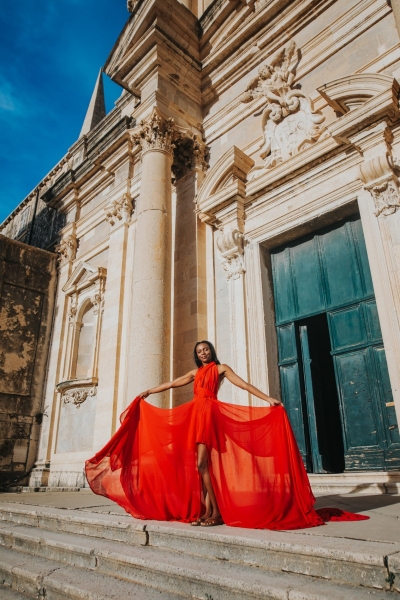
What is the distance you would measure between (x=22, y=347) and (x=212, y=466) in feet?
27.3

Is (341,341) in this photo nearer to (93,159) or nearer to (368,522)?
(368,522)

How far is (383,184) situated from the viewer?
5191mm

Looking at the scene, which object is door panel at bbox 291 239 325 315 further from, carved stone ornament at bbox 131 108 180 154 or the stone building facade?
carved stone ornament at bbox 131 108 180 154

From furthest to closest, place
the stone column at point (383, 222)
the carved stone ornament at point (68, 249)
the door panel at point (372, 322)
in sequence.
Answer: the carved stone ornament at point (68, 249) < the door panel at point (372, 322) < the stone column at point (383, 222)

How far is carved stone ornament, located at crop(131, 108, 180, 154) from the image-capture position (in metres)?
7.40

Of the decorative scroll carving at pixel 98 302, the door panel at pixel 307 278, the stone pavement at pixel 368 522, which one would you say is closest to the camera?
the stone pavement at pixel 368 522

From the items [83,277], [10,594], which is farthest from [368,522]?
[83,277]

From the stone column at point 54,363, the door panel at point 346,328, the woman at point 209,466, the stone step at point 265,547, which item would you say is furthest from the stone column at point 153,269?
the stone column at point 54,363

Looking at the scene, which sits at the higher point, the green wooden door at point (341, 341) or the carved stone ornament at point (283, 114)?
the carved stone ornament at point (283, 114)

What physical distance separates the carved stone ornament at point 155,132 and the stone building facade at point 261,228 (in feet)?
0.08

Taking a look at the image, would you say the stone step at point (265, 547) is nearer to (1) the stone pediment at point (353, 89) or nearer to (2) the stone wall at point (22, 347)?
(1) the stone pediment at point (353, 89)

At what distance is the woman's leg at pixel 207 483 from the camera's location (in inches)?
125

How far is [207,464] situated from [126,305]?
5379mm

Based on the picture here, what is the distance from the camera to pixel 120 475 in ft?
12.6
